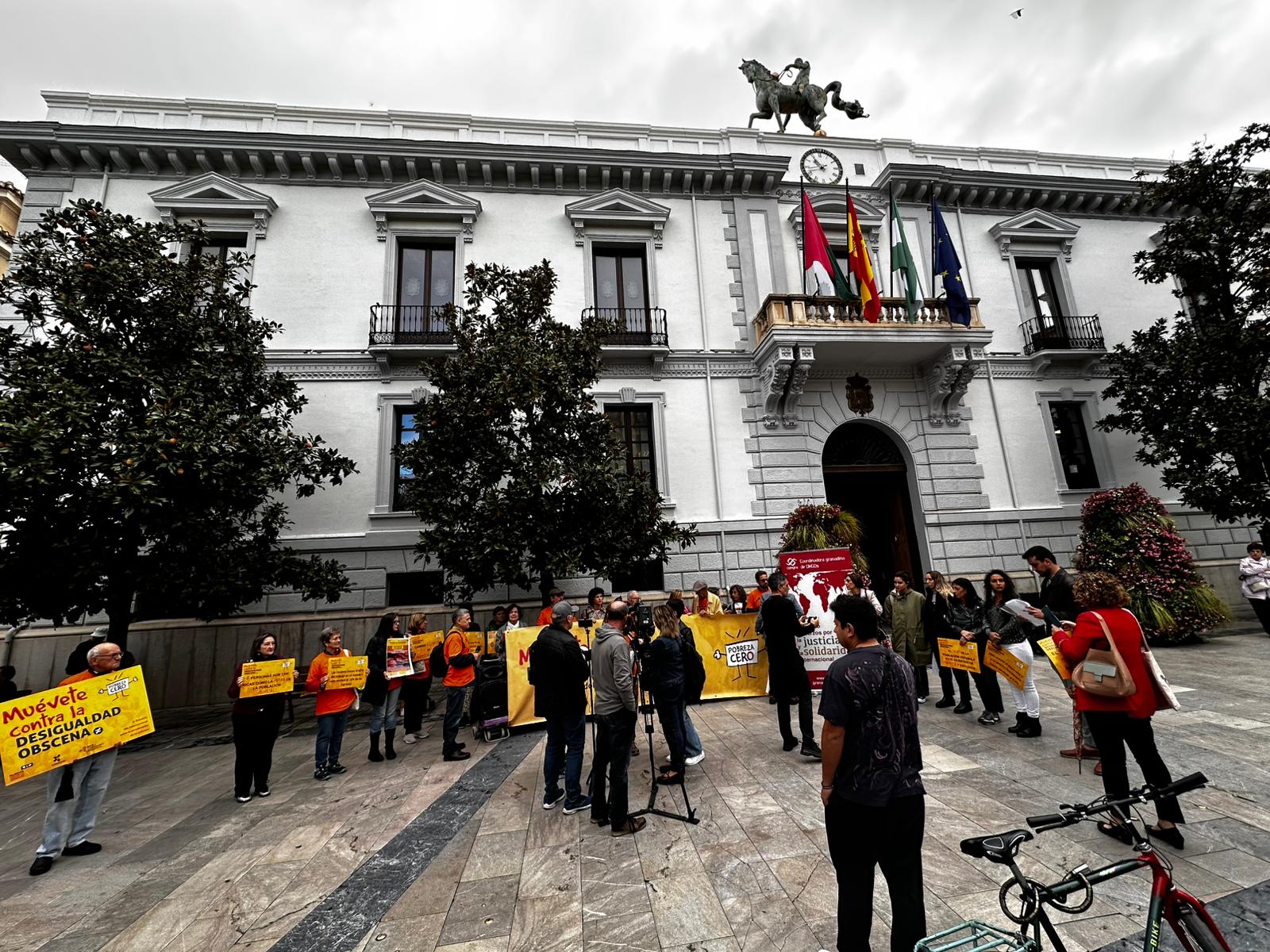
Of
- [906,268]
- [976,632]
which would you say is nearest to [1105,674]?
[976,632]

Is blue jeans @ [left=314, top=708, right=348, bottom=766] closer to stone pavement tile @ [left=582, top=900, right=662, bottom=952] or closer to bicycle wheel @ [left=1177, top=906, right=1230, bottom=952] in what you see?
stone pavement tile @ [left=582, top=900, right=662, bottom=952]

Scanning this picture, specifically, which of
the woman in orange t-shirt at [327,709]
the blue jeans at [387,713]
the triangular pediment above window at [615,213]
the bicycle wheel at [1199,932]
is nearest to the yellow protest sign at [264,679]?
the woman in orange t-shirt at [327,709]

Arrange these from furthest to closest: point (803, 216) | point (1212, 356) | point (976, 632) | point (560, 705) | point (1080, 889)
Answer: point (803, 216)
point (1212, 356)
point (976, 632)
point (560, 705)
point (1080, 889)

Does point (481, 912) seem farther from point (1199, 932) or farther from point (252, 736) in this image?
point (252, 736)

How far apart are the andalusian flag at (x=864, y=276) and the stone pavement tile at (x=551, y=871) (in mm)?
13140

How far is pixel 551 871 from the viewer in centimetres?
416

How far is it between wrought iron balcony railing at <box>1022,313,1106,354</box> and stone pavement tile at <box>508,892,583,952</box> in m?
18.0

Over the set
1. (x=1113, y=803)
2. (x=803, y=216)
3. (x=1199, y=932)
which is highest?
(x=803, y=216)

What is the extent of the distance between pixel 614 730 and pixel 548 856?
1070mm

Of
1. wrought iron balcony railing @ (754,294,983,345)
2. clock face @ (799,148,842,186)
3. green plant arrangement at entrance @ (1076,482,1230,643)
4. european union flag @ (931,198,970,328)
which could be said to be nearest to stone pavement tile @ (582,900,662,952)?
wrought iron balcony railing @ (754,294,983,345)

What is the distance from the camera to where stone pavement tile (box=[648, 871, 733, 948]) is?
3285 mm

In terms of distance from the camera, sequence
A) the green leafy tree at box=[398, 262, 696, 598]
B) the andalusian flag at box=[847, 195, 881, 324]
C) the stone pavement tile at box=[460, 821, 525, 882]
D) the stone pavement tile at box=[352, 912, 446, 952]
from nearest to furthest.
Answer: the stone pavement tile at box=[352, 912, 446, 952] → the stone pavement tile at box=[460, 821, 525, 882] → the green leafy tree at box=[398, 262, 696, 598] → the andalusian flag at box=[847, 195, 881, 324]

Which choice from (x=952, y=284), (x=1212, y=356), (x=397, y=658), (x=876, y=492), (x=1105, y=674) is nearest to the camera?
(x=1105, y=674)

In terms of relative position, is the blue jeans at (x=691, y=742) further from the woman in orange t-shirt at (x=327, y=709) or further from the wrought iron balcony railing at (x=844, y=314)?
the wrought iron balcony railing at (x=844, y=314)
